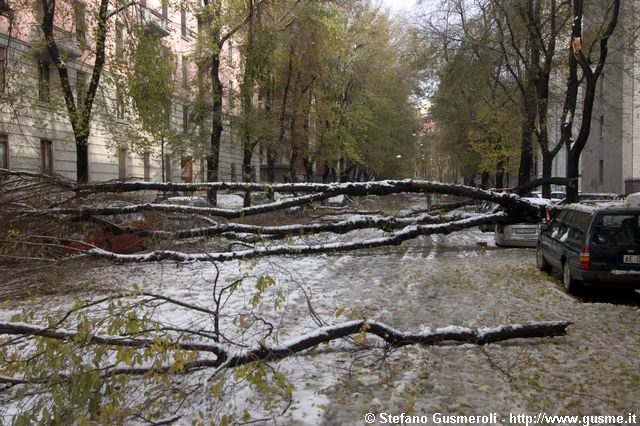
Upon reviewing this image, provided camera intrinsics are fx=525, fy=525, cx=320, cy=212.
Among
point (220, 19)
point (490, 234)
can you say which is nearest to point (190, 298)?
point (490, 234)

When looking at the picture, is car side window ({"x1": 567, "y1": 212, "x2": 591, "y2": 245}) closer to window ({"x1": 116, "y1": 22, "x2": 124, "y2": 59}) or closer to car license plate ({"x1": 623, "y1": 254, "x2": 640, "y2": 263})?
car license plate ({"x1": 623, "y1": 254, "x2": 640, "y2": 263})

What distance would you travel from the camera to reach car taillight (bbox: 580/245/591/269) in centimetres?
813

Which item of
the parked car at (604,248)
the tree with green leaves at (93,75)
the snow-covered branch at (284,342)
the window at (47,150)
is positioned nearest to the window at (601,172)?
the parked car at (604,248)

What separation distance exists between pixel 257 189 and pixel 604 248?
5.38 m

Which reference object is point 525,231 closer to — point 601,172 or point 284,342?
point 284,342

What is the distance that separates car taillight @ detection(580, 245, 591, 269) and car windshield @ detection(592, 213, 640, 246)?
17 centimetres

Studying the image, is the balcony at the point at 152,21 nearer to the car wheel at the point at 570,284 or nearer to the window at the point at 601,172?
the car wheel at the point at 570,284

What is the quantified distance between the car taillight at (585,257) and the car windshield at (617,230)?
17 cm

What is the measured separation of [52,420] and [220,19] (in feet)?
66.8

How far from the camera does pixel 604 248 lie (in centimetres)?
809

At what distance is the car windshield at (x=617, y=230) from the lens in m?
8.11

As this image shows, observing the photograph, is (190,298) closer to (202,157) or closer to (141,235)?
(141,235)

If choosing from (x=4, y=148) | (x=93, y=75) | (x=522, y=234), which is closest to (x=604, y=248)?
(x=522, y=234)

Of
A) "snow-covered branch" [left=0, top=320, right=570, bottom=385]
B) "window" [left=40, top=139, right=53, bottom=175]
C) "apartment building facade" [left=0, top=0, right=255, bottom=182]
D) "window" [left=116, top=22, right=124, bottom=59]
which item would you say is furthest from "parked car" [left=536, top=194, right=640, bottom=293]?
"window" [left=40, top=139, right=53, bottom=175]
